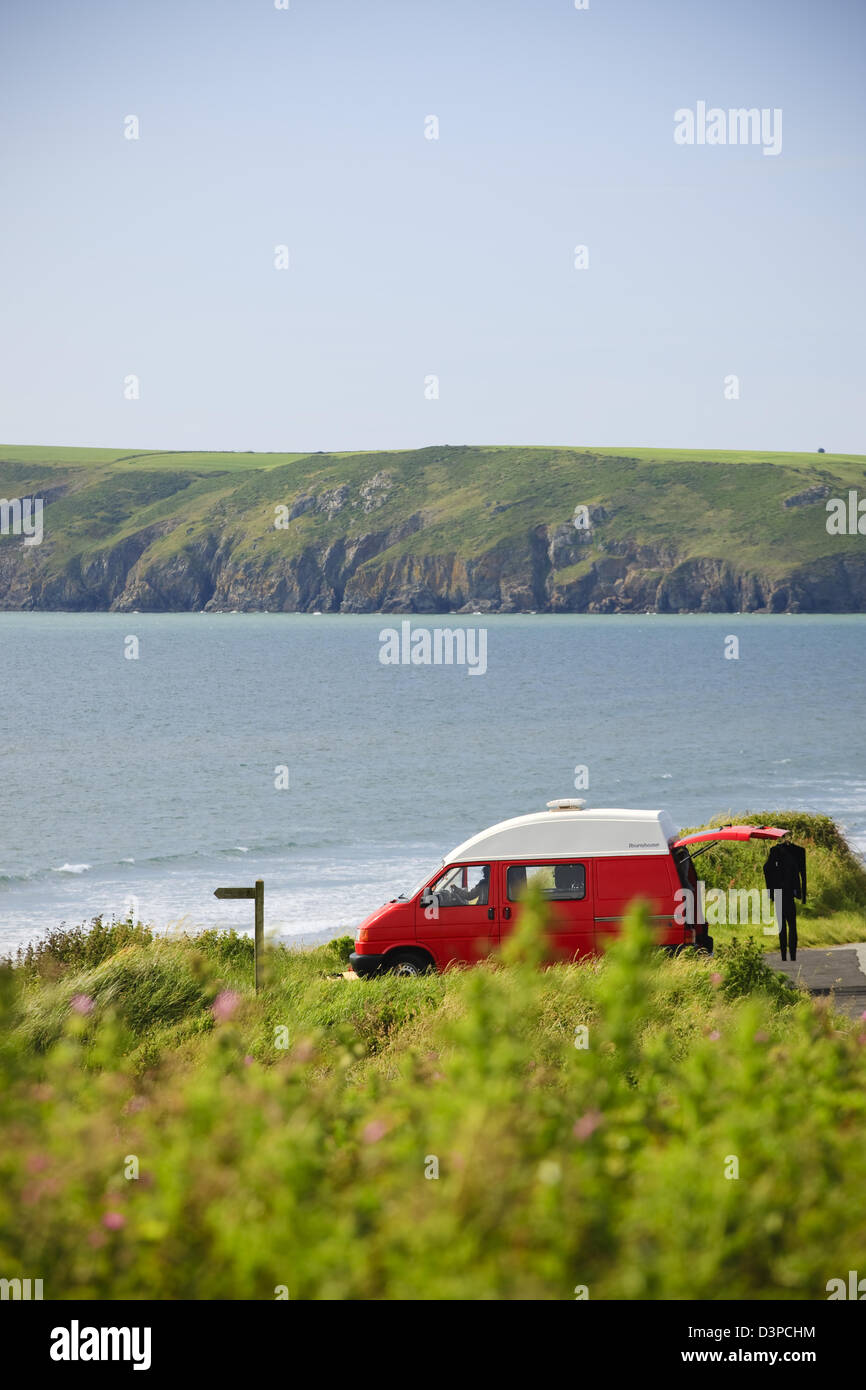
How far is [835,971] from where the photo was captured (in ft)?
55.0

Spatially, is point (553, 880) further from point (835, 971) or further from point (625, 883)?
point (835, 971)

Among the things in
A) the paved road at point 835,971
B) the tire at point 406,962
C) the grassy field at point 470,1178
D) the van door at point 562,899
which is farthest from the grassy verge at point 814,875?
the grassy field at point 470,1178

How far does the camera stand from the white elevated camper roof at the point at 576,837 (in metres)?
14.9

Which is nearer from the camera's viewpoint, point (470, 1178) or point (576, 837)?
point (470, 1178)

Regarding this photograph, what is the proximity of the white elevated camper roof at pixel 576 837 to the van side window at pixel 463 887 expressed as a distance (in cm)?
12

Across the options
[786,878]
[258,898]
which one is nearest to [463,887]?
[258,898]

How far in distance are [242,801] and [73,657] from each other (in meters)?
102

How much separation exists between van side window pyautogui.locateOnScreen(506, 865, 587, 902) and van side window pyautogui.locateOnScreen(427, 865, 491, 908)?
30cm

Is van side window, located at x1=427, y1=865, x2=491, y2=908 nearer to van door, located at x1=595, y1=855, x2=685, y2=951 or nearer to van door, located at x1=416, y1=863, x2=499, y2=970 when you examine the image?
van door, located at x1=416, y1=863, x2=499, y2=970

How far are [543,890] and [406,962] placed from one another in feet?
6.07

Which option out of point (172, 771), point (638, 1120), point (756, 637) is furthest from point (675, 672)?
point (638, 1120)

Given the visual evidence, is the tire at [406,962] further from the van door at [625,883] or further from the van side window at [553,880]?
the van door at [625,883]
